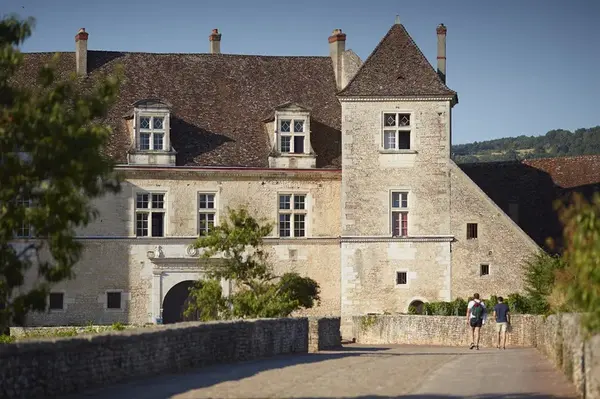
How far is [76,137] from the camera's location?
53.7 feet

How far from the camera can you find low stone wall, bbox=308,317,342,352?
31.9 meters

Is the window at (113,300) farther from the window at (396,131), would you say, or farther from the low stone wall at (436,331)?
the window at (396,131)

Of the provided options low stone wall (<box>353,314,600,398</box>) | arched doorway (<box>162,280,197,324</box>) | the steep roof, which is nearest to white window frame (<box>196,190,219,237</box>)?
arched doorway (<box>162,280,197,324</box>)

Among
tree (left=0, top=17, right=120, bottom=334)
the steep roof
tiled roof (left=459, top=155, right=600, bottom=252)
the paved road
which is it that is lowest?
the paved road

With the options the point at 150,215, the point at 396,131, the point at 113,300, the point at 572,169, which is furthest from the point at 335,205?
the point at 572,169

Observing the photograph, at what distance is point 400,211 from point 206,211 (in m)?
6.27

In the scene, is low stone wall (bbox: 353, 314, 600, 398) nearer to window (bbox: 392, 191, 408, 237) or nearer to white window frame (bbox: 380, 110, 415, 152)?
window (bbox: 392, 191, 408, 237)

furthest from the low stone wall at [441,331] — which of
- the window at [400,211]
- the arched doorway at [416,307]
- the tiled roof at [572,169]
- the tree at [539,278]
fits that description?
the tiled roof at [572,169]

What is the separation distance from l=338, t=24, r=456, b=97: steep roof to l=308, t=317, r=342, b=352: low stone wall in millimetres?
11927

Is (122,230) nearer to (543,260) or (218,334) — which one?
(543,260)

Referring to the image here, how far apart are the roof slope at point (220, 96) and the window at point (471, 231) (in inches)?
189

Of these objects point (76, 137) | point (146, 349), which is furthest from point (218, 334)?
point (76, 137)

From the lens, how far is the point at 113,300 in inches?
1759

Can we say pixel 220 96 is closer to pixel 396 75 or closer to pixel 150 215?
pixel 150 215
